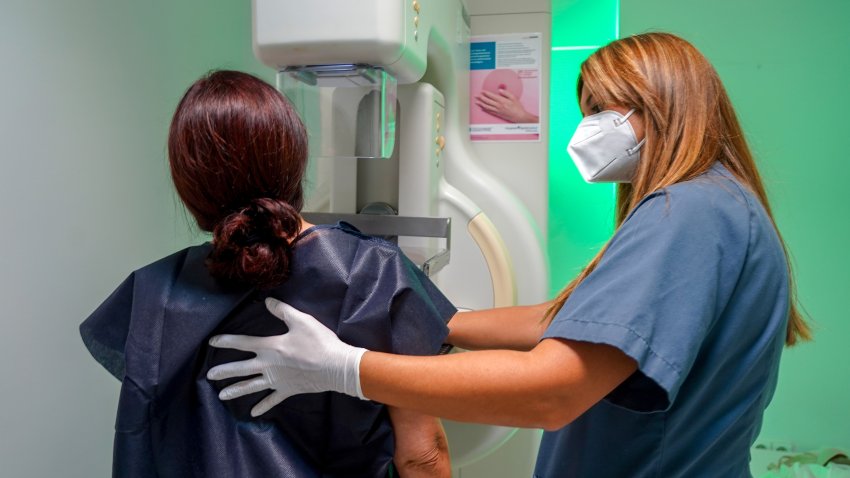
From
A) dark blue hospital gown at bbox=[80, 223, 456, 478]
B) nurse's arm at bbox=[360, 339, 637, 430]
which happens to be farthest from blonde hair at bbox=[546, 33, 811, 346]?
dark blue hospital gown at bbox=[80, 223, 456, 478]

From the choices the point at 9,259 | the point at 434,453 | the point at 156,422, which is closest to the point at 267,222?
the point at 156,422

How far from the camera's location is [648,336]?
814 millimetres

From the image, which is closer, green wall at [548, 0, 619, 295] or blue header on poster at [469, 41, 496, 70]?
blue header on poster at [469, 41, 496, 70]

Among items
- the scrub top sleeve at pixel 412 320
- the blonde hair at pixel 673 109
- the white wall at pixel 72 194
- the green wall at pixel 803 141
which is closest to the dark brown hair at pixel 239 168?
the scrub top sleeve at pixel 412 320

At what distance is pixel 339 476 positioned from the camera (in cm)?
99

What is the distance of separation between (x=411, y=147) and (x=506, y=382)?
0.78 metres

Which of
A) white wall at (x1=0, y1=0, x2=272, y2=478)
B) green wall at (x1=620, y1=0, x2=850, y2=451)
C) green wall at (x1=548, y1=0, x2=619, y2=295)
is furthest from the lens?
green wall at (x1=548, y1=0, x2=619, y2=295)

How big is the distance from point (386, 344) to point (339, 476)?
23 cm

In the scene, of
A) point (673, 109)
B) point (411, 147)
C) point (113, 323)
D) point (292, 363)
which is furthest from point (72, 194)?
point (673, 109)

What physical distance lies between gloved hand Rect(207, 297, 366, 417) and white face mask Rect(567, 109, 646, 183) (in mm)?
529

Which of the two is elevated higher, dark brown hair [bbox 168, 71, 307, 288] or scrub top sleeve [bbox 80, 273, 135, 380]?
dark brown hair [bbox 168, 71, 307, 288]

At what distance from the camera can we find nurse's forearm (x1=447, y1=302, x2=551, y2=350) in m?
1.40

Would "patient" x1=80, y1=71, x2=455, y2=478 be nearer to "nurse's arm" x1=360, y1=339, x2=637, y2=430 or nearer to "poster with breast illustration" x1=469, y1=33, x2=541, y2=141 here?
"nurse's arm" x1=360, y1=339, x2=637, y2=430

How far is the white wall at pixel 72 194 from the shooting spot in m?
1.39
